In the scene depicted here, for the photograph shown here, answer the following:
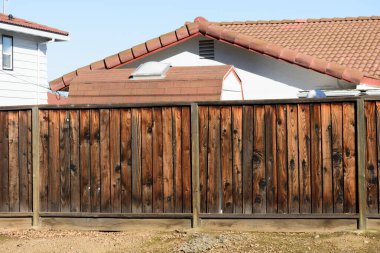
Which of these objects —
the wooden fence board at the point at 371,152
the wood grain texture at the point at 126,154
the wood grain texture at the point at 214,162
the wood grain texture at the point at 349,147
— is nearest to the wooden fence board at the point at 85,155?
the wood grain texture at the point at 126,154

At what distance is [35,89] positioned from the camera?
2242 centimetres

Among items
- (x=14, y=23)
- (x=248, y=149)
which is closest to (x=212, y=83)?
(x=248, y=149)

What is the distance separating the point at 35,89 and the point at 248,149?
47.7 feet

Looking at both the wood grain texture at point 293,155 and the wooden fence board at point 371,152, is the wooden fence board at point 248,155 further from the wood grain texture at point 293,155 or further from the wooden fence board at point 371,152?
the wooden fence board at point 371,152

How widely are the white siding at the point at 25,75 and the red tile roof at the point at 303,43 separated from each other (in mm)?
4207

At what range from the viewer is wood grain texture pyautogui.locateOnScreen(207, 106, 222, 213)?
368 inches

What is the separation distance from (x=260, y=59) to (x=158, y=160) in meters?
7.12

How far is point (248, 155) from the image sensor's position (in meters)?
9.24

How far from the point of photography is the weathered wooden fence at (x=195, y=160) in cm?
902

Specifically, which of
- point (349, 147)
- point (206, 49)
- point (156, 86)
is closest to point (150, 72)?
point (156, 86)

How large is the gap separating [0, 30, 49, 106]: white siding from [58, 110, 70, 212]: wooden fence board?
11.2 m

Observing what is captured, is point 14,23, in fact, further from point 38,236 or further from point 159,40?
point 38,236

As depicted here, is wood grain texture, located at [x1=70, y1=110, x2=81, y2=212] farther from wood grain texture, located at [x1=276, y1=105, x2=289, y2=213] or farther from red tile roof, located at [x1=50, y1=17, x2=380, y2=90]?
red tile roof, located at [x1=50, y1=17, x2=380, y2=90]

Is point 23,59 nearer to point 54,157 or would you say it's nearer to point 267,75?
point 267,75
